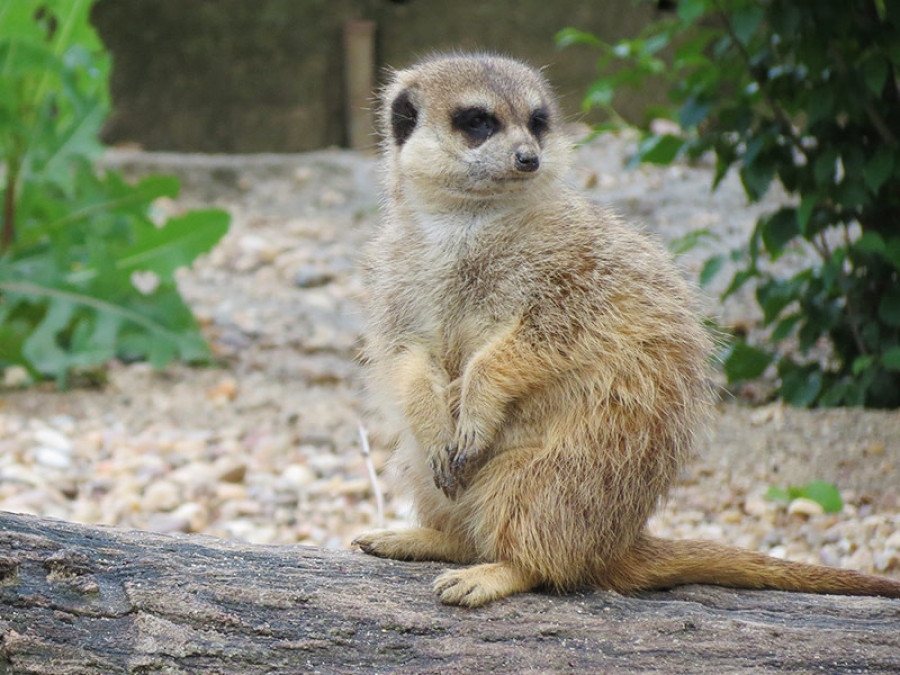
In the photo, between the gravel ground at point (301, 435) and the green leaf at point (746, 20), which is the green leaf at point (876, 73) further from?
the gravel ground at point (301, 435)

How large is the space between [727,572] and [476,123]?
1292mm

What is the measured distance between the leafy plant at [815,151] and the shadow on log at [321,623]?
7.20 ft

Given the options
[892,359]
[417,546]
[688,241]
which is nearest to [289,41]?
[688,241]

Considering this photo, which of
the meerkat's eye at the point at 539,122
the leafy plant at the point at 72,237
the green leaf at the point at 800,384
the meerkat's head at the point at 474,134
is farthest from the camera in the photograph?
the leafy plant at the point at 72,237

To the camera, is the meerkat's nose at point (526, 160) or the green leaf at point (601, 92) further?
the green leaf at point (601, 92)

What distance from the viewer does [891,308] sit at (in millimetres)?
4285

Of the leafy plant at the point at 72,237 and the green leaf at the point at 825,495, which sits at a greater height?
the leafy plant at the point at 72,237

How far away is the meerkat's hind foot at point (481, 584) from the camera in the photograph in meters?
2.22

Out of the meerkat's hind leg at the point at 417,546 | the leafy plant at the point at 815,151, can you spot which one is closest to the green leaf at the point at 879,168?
the leafy plant at the point at 815,151

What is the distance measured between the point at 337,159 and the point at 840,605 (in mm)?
6727

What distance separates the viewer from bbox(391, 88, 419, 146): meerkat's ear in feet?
9.85

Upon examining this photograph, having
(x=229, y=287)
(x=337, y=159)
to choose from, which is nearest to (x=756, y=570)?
(x=229, y=287)

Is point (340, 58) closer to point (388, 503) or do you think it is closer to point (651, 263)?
point (388, 503)

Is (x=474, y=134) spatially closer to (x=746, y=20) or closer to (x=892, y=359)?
(x=746, y=20)
